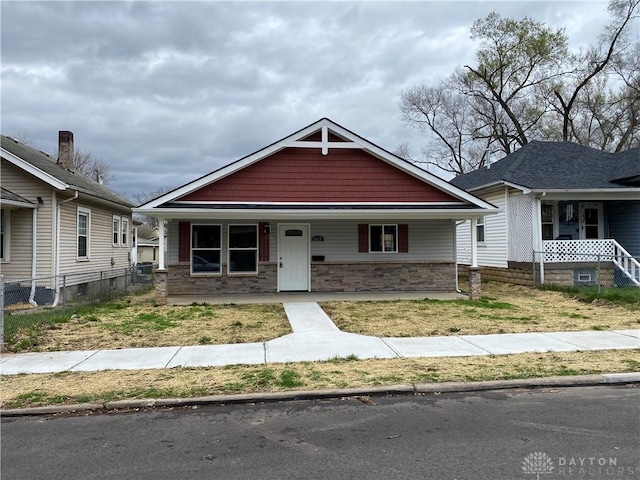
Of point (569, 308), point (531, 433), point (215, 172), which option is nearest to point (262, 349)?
point (531, 433)

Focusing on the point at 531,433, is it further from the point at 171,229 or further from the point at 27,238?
the point at 27,238

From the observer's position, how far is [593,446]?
13.6ft

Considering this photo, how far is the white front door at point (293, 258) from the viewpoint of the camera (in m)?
15.6

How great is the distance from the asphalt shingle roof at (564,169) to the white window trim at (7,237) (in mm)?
16468

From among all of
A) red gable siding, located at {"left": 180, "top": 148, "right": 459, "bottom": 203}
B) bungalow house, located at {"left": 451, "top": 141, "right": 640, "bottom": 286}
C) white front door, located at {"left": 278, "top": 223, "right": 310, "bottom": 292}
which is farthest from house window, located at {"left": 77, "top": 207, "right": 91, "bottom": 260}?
bungalow house, located at {"left": 451, "top": 141, "right": 640, "bottom": 286}

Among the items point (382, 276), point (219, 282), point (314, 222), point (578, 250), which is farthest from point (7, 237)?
point (578, 250)

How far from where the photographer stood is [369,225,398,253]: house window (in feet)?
52.4

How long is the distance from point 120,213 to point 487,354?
17.9m

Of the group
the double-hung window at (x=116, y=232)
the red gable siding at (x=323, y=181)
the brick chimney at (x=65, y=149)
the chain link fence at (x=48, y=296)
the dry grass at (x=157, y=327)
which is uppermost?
the brick chimney at (x=65, y=149)

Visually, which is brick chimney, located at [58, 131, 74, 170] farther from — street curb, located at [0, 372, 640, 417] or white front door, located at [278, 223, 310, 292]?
street curb, located at [0, 372, 640, 417]

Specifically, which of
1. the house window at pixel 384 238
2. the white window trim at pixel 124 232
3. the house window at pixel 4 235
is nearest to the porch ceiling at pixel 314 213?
the house window at pixel 384 238

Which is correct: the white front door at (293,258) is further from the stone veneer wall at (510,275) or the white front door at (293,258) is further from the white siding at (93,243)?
the white siding at (93,243)

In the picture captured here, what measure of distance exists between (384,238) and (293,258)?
10.3ft
